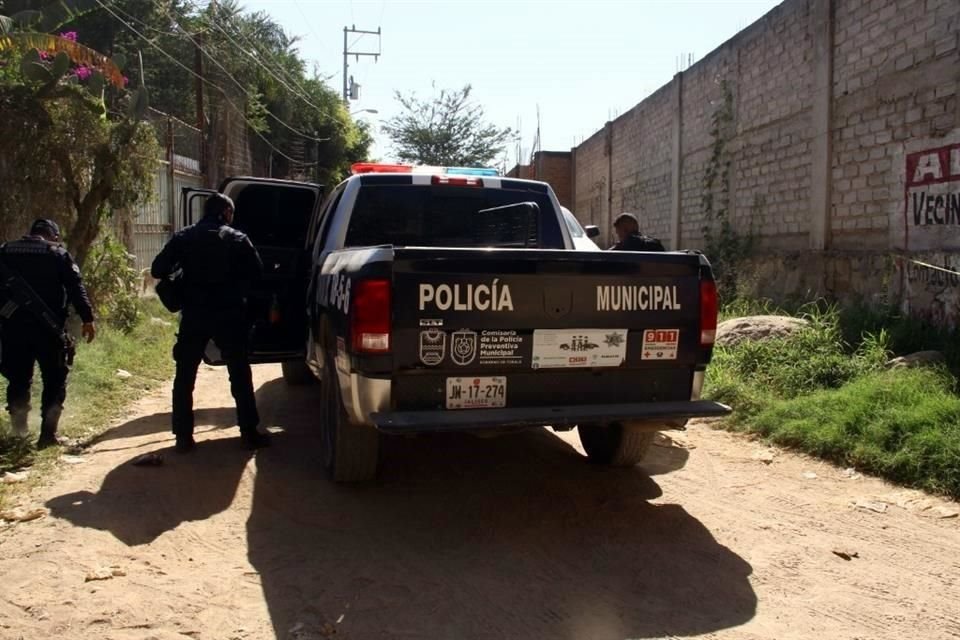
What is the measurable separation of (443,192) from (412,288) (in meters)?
2.10

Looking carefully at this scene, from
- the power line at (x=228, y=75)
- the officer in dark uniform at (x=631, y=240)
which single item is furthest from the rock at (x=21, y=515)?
the power line at (x=228, y=75)

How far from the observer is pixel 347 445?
4441mm

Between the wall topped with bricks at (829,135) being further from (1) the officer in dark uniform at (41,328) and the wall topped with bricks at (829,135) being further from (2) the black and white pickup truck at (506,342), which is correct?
(1) the officer in dark uniform at (41,328)

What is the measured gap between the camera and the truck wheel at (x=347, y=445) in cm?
441

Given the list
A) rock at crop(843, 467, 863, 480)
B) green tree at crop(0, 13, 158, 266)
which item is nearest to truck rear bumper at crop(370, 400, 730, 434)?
rock at crop(843, 467, 863, 480)

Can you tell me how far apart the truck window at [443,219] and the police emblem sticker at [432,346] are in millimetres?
1854

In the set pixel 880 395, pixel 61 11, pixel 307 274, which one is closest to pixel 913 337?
pixel 880 395

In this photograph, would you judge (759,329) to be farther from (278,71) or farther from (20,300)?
(278,71)

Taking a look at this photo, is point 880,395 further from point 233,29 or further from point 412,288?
point 233,29

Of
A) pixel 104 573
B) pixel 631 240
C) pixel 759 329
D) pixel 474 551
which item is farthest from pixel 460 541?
pixel 759 329

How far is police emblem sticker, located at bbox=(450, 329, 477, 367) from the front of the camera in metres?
3.79

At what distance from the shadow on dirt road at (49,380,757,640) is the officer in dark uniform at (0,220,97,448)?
1176 mm

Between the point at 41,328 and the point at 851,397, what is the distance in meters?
6.04

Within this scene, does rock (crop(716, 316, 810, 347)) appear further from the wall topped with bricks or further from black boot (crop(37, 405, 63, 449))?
black boot (crop(37, 405, 63, 449))
